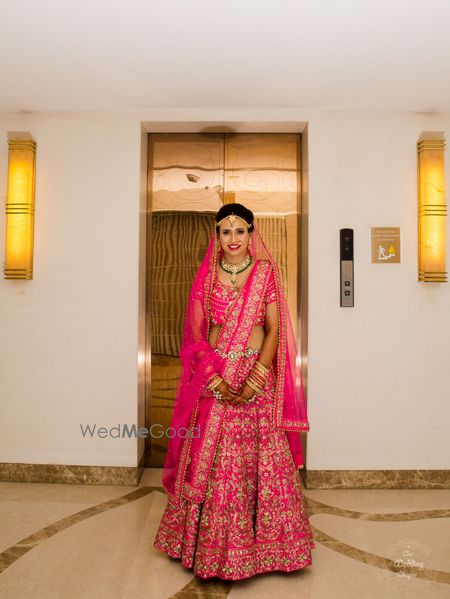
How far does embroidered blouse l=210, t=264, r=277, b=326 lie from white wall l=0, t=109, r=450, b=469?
42.4 inches

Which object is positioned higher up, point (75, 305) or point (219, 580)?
point (75, 305)

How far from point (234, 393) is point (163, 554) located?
3.13 feet

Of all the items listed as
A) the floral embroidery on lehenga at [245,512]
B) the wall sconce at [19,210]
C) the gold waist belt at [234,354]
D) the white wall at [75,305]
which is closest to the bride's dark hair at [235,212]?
the gold waist belt at [234,354]

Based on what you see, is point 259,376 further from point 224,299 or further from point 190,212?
point 190,212

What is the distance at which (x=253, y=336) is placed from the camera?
7.69 feet

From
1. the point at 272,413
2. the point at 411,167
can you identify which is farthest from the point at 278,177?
the point at 272,413

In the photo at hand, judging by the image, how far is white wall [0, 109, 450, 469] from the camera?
335 cm

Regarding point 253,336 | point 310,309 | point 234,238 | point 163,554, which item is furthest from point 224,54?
point 163,554

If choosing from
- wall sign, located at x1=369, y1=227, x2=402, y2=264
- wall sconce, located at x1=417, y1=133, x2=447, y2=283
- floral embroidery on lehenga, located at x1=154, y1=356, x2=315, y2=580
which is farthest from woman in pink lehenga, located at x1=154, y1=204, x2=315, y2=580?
wall sconce, located at x1=417, y1=133, x2=447, y2=283

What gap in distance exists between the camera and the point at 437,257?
10.8ft

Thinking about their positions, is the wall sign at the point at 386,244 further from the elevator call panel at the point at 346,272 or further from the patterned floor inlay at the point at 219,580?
the patterned floor inlay at the point at 219,580

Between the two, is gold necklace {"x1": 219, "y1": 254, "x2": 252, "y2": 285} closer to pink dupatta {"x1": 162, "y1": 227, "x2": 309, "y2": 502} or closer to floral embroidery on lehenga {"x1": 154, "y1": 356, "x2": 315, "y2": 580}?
pink dupatta {"x1": 162, "y1": 227, "x2": 309, "y2": 502}

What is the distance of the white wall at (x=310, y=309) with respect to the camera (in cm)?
335

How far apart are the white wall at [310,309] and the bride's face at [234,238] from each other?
3.74ft
